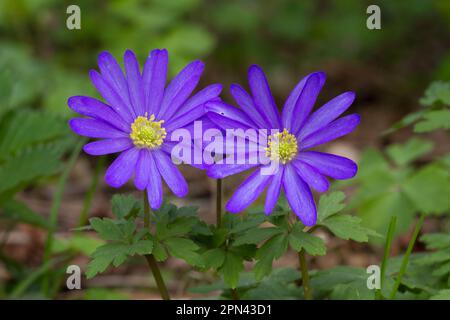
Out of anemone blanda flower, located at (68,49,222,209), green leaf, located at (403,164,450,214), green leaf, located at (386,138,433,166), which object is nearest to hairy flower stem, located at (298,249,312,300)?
anemone blanda flower, located at (68,49,222,209)

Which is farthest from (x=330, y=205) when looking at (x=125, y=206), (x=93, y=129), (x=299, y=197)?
(x=93, y=129)

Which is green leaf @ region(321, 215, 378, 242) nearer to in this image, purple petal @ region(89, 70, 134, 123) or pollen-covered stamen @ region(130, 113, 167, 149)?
pollen-covered stamen @ region(130, 113, 167, 149)

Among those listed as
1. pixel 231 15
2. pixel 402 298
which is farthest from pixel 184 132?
pixel 231 15

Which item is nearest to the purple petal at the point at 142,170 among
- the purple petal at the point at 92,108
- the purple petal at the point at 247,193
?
the purple petal at the point at 92,108

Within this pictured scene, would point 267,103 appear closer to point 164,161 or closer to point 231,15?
point 164,161

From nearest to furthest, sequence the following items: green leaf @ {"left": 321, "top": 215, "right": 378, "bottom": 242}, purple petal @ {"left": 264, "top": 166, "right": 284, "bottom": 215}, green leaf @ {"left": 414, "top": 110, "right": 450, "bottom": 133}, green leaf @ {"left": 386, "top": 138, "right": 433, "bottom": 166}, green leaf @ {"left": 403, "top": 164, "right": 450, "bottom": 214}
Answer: purple petal @ {"left": 264, "top": 166, "right": 284, "bottom": 215}
green leaf @ {"left": 321, "top": 215, "right": 378, "bottom": 242}
green leaf @ {"left": 414, "top": 110, "right": 450, "bottom": 133}
green leaf @ {"left": 403, "top": 164, "right": 450, "bottom": 214}
green leaf @ {"left": 386, "top": 138, "right": 433, "bottom": 166}

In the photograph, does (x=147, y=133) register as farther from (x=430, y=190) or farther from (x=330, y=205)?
(x=430, y=190)
